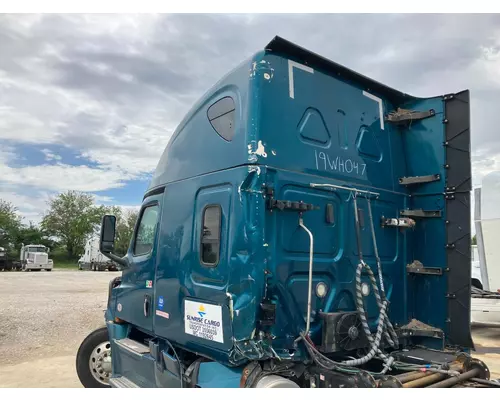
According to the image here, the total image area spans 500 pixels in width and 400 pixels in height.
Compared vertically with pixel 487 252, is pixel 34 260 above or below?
below

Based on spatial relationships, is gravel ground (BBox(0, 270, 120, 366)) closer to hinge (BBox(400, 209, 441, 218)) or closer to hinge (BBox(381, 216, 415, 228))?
hinge (BBox(381, 216, 415, 228))

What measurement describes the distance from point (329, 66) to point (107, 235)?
9.04 feet

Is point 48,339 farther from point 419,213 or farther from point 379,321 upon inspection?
point 419,213

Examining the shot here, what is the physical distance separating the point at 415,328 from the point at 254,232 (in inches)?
80.2

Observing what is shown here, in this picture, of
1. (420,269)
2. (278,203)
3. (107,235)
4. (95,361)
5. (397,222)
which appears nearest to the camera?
(278,203)

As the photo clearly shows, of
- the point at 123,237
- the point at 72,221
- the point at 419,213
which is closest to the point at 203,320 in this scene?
the point at 419,213

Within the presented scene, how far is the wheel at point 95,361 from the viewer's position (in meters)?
5.60

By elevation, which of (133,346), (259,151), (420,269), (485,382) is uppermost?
(259,151)

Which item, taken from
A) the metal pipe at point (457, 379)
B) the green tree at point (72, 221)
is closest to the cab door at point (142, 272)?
the metal pipe at point (457, 379)

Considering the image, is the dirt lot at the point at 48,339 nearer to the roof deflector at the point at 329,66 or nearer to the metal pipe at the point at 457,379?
the metal pipe at the point at 457,379

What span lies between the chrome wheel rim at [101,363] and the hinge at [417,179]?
414 centimetres

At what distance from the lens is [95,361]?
223 inches

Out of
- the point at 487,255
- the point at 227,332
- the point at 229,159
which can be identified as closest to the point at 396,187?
the point at 229,159

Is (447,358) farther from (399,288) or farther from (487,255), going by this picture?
(487,255)
